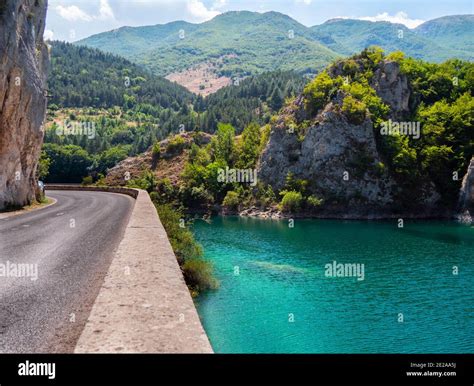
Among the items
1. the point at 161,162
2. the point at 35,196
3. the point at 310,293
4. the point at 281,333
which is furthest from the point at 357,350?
the point at 161,162

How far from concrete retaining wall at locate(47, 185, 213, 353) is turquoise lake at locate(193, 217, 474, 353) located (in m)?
11.5

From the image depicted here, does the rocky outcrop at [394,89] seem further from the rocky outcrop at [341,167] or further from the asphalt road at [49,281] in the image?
the asphalt road at [49,281]

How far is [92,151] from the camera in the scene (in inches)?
6314

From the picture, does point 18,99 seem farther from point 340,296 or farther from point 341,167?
point 341,167

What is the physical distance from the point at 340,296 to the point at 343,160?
2317 inches

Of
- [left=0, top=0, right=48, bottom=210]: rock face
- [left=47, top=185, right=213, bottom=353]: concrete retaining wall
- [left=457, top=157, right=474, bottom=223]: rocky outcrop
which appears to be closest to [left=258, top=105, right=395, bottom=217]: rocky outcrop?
[left=457, top=157, right=474, bottom=223]: rocky outcrop

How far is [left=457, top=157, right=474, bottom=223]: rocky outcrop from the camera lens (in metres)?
77.9

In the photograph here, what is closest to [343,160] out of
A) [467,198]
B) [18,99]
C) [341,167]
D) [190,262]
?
[341,167]

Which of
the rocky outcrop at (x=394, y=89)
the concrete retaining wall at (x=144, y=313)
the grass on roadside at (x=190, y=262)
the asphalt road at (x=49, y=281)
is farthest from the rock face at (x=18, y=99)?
the rocky outcrop at (x=394, y=89)

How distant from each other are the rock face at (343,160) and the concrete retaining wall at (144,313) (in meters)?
74.7

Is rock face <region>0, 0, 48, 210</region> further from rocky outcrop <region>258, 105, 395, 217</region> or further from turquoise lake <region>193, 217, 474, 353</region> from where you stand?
rocky outcrop <region>258, 105, 395, 217</region>

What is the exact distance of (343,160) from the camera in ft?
287
